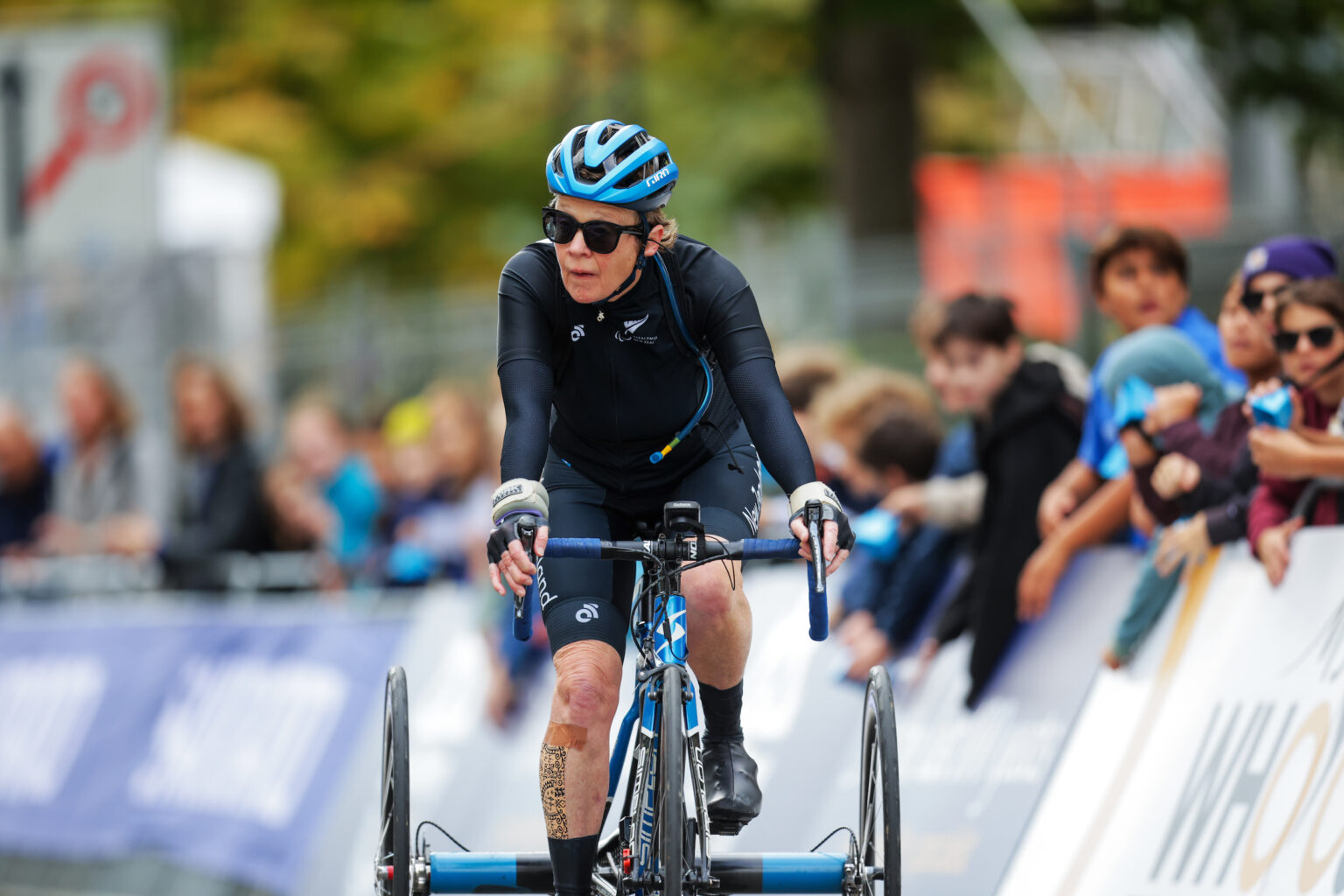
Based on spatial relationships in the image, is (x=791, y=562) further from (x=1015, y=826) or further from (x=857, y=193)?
(x=857, y=193)

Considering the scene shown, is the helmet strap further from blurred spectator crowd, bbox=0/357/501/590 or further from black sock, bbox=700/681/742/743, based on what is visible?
blurred spectator crowd, bbox=0/357/501/590

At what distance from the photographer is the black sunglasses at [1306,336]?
6387 millimetres

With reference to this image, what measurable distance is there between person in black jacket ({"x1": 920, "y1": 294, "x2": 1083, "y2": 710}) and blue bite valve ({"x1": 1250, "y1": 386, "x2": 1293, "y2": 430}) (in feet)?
5.84

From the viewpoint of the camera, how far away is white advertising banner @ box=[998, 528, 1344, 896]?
5910 millimetres

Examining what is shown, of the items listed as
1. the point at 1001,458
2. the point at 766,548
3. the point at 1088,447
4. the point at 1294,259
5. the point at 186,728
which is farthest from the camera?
the point at 186,728

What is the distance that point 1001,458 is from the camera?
27.8ft

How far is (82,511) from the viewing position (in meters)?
16.1

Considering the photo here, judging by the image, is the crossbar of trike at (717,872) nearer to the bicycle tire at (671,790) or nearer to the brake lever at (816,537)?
the bicycle tire at (671,790)

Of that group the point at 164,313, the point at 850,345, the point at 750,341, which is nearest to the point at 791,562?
the point at 750,341

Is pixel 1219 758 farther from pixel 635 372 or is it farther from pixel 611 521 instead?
pixel 635 372

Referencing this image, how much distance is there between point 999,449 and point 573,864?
9.98 feet

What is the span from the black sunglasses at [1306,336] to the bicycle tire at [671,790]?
2.13 meters

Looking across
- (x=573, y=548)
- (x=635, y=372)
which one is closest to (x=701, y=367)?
(x=635, y=372)

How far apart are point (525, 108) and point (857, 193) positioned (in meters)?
14.0
